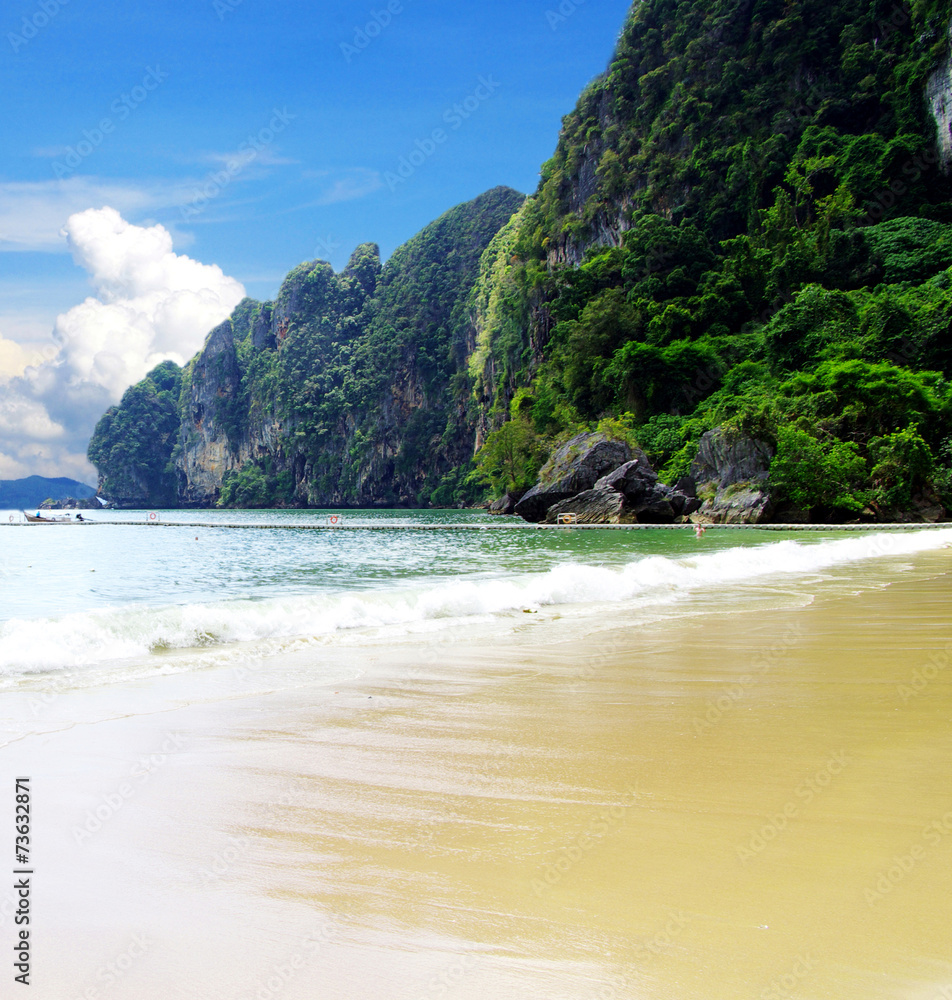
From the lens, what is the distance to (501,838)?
2.71 m

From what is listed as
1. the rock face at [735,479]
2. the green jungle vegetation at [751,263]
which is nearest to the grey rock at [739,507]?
the rock face at [735,479]

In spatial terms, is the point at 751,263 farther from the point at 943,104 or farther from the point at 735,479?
the point at 735,479

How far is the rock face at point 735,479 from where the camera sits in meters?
35.0

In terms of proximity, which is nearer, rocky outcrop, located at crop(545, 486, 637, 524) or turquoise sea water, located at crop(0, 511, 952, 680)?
turquoise sea water, located at crop(0, 511, 952, 680)

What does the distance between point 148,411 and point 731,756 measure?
18359 centimetres

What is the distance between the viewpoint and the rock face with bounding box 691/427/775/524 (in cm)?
3503

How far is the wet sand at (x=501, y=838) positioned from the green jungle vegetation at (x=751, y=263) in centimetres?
3298

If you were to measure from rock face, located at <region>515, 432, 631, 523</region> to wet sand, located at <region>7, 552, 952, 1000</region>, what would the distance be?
119 ft

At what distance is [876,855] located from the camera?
2461 millimetres

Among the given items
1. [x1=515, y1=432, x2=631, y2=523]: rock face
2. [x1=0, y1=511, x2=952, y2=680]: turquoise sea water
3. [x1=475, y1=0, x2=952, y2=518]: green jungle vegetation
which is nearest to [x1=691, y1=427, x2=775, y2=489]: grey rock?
[x1=475, y1=0, x2=952, y2=518]: green jungle vegetation

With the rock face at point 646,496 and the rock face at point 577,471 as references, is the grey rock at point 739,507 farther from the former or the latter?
the rock face at point 577,471

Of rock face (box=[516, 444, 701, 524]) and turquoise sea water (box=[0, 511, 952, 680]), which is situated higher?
rock face (box=[516, 444, 701, 524])

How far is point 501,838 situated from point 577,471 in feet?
129

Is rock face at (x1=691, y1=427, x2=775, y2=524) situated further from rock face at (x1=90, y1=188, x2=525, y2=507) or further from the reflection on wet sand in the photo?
rock face at (x1=90, y1=188, x2=525, y2=507)
